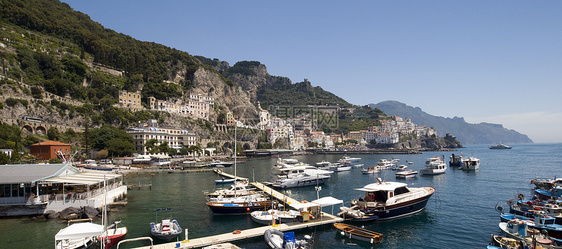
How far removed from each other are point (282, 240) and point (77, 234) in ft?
37.3

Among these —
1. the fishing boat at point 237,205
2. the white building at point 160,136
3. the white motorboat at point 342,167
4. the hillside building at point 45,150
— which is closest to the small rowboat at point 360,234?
the fishing boat at point 237,205

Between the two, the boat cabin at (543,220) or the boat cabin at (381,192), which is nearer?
the boat cabin at (543,220)

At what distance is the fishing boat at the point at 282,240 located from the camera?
17.4 metres

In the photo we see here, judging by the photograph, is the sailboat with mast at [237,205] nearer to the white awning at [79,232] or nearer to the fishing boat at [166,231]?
the fishing boat at [166,231]

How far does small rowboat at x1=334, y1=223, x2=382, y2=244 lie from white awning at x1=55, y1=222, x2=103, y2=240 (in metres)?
15.1

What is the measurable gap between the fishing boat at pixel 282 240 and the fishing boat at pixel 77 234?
31.3ft

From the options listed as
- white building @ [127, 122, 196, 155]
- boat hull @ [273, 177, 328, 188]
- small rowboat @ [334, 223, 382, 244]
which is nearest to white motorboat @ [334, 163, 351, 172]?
boat hull @ [273, 177, 328, 188]

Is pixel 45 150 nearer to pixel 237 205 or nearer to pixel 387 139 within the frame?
pixel 237 205

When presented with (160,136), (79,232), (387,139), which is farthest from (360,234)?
(387,139)

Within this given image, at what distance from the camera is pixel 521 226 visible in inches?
761

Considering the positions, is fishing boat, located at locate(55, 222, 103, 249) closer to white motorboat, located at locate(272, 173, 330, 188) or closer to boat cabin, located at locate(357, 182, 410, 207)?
boat cabin, located at locate(357, 182, 410, 207)

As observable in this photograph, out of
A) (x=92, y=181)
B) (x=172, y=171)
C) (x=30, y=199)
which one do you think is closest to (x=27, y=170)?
(x=30, y=199)

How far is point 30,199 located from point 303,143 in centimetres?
14274

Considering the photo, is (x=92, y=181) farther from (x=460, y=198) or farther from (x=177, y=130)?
(x=177, y=130)
